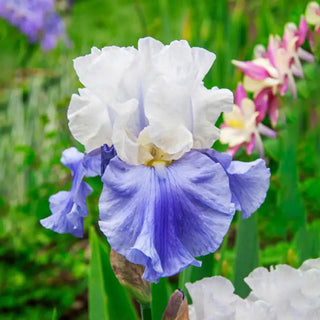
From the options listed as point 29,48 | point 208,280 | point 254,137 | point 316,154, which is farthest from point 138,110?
point 29,48

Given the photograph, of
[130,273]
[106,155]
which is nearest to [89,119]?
[106,155]

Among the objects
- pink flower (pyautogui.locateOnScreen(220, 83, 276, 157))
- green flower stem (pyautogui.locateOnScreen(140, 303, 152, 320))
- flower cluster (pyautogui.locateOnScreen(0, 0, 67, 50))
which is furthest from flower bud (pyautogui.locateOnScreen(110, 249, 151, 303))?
flower cluster (pyautogui.locateOnScreen(0, 0, 67, 50))

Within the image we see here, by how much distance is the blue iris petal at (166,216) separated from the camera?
39 centimetres

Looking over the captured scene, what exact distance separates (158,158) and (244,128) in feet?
1.00

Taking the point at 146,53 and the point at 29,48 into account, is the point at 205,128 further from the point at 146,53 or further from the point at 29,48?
the point at 29,48

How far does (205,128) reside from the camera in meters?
0.45

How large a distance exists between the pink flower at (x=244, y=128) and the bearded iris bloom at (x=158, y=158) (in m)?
0.27

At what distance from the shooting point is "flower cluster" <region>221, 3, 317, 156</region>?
0.71m

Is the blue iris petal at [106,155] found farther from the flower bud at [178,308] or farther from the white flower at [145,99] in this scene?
the flower bud at [178,308]

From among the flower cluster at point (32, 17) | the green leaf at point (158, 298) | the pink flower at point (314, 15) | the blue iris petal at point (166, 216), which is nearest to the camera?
the blue iris petal at point (166, 216)

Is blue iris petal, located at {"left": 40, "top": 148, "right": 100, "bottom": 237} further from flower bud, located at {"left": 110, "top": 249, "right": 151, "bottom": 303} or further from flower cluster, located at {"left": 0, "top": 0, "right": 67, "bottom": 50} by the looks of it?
flower cluster, located at {"left": 0, "top": 0, "right": 67, "bottom": 50}

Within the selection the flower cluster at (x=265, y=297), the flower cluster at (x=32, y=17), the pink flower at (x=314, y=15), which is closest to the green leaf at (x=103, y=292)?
the flower cluster at (x=265, y=297)

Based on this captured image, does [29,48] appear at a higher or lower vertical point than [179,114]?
higher

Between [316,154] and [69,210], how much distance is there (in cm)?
84
